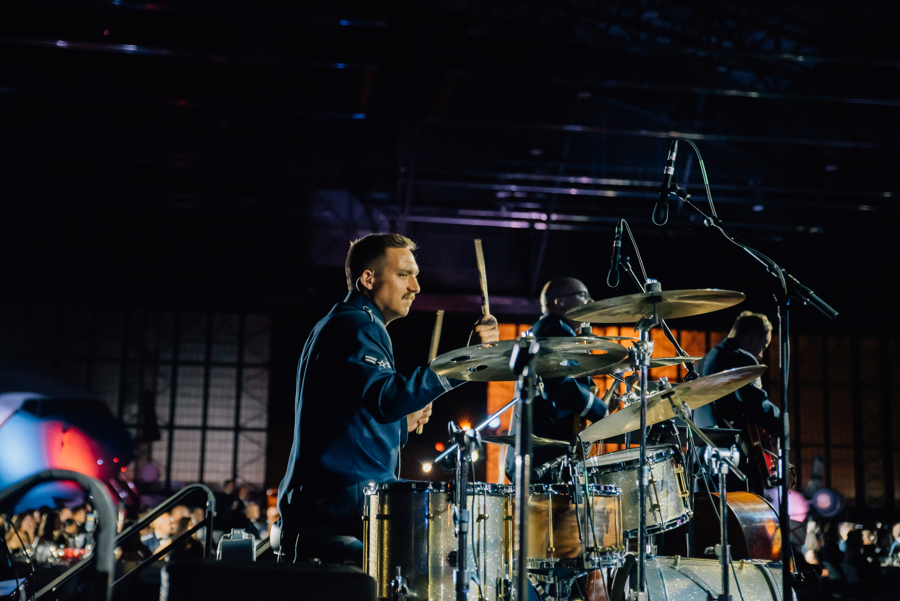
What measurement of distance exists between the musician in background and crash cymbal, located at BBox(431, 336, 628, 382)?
2240mm

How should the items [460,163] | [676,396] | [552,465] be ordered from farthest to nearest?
[460,163], [552,465], [676,396]

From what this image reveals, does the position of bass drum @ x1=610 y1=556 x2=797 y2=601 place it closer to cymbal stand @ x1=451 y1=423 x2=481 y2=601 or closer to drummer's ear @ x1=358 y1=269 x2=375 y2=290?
cymbal stand @ x1=451 y1=423 x2=481 y2=601

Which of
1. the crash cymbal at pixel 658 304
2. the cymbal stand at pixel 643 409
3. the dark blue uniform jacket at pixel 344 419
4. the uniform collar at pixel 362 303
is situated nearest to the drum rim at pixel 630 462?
the cymbal stand at pixel 643 409

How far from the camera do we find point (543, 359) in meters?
3.33

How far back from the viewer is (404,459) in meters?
13.6

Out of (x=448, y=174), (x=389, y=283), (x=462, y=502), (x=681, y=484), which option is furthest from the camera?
(x=448, y=174)

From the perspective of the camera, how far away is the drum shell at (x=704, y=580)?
4391mm

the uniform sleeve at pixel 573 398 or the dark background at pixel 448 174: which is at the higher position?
the dark background at pixel 448 174

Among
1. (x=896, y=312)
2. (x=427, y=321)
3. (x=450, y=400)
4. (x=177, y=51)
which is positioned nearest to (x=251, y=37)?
(x=177, y=51)

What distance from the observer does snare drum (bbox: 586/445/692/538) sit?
4504 mm

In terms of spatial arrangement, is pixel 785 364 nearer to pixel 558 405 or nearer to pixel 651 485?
pixel 651 485

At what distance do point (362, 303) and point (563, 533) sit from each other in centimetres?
151

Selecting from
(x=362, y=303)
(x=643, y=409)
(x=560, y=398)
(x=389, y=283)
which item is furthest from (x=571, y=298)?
(x=362, y=303)

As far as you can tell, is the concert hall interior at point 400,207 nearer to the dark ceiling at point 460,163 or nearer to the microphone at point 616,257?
the dark ceiling at point 460,163
